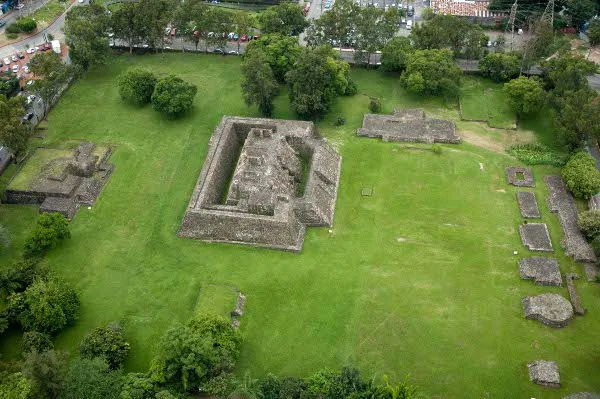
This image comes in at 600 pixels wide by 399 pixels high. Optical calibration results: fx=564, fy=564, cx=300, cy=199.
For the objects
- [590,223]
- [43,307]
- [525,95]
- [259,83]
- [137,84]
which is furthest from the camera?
[137,84]

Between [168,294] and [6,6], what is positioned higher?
[6,6]

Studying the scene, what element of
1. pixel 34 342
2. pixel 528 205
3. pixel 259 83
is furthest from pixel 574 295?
pixel 34 342

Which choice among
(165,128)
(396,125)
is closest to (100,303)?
(165,128)

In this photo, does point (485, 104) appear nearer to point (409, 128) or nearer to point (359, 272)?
point (409, 128)

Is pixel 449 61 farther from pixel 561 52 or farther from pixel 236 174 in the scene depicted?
pixel 236 174

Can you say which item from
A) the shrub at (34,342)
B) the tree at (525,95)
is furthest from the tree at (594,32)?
the shrub at (34,342)

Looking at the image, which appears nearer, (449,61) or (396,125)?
(396,125)
